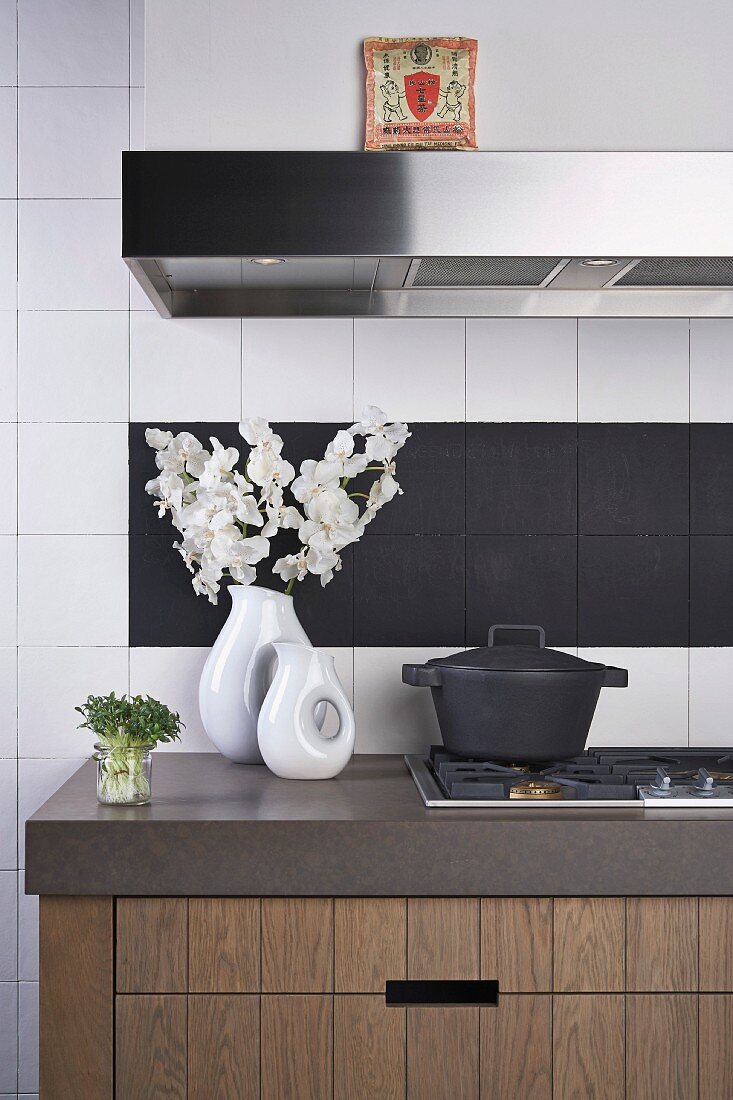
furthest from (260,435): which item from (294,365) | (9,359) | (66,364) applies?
(9,359)

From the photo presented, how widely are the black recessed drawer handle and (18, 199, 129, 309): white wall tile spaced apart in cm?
141

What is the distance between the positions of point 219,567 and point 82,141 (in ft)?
3.10

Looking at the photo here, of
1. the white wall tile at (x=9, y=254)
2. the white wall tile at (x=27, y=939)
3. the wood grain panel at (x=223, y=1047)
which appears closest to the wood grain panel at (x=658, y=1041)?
the wood grain panel at (x=223, y=1047)

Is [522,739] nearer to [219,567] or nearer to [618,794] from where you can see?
[618,794]

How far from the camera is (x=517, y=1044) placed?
155cm

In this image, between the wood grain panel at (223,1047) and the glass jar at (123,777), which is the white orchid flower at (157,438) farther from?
the wood grain panel at (223,1047)

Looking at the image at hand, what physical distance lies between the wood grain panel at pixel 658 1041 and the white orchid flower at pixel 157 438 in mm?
1268

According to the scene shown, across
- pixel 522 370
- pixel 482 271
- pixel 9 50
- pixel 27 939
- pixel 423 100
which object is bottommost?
pixel 27 939

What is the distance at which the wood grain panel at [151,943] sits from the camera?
5.07 feet

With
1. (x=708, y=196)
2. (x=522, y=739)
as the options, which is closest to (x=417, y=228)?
(x=708, y=196)

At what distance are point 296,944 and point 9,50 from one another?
1830mm

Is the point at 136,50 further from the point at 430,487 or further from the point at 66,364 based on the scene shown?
the point at 430,487

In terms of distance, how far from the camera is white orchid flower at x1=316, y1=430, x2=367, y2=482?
1946 mm

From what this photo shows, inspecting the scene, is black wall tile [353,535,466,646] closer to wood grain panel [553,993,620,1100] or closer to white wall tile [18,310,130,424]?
white wall tile [18,310,130,424]
